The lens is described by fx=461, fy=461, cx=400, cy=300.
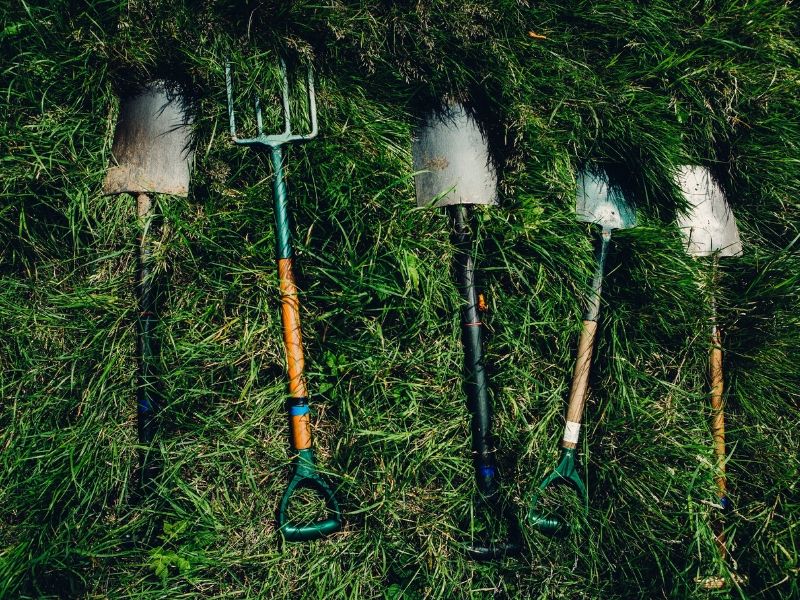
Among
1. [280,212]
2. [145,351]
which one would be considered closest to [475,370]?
[280,212]

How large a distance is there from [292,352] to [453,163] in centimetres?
102

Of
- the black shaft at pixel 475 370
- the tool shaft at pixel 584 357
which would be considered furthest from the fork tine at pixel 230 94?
the tool shaft at pixel 584 357

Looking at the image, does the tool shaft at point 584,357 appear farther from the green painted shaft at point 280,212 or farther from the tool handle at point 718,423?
the green painted shaft at point 280,212

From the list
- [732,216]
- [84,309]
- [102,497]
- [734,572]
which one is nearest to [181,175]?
[84,309]

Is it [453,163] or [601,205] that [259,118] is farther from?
[601,205]

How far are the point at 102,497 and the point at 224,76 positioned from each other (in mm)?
1808

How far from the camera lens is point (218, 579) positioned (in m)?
1.85

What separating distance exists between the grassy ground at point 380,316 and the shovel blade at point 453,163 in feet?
0.27

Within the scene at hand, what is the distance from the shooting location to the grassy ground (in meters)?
1.87

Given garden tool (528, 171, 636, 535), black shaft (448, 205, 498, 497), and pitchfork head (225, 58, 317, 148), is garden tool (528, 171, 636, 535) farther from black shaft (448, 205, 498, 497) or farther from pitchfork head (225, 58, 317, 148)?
pitchfork head (225, 58, 317, 148)

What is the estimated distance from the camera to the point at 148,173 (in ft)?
6.27

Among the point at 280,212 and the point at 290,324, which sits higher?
the point at 280,212

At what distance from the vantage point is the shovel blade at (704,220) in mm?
2023

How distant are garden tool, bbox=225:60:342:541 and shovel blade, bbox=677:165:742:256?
1653 millimetres
